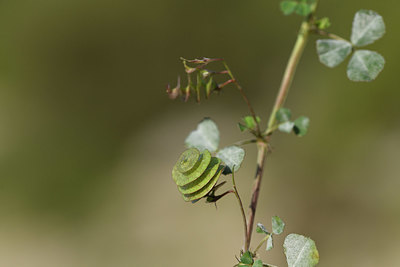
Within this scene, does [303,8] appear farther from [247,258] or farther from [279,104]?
[247,258]

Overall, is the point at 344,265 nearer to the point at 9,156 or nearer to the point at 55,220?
the point at 55,220

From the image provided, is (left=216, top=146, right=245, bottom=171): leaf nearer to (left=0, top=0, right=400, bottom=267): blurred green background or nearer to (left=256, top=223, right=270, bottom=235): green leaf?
(left=256, top=223, right=270, bottom=235): green leaf

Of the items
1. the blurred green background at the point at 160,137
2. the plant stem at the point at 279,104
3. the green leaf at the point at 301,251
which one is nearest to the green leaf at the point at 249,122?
the plant stem at the point at 279,104

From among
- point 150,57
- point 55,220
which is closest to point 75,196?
point 55,220

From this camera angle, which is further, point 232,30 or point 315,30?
point 232,30

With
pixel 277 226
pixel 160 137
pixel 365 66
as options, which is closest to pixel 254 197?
pixel 277 226

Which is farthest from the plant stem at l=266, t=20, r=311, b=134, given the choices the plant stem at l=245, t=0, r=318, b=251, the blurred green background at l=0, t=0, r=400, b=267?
the blurred green background at l=0, t=0, r=400, b=267
